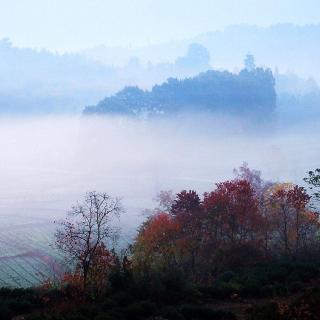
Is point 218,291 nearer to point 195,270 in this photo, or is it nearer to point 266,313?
point 266,313

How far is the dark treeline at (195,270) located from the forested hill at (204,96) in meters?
115

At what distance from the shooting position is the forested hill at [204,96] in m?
181

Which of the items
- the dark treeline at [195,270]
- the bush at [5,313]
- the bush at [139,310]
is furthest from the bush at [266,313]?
the bush at [5,313]

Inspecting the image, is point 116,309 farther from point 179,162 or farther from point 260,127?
point 260,127

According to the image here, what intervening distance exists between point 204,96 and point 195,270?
145429 millimetres

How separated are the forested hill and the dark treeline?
115221 millimetres

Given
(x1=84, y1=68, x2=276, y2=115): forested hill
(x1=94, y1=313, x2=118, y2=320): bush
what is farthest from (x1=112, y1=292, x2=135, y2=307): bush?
(x1=84, y1=68, x2=276, y2=115): forested hill

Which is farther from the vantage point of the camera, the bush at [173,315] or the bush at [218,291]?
the bush at [218,291]

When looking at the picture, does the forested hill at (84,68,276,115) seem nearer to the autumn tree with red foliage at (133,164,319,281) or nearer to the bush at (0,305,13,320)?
the autumn tree with red foliage at (133,164,319,281)

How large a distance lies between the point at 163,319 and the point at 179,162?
501 feet

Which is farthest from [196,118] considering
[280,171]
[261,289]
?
[261,289]

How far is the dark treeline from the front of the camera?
21.0 metres

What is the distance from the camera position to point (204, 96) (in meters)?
185

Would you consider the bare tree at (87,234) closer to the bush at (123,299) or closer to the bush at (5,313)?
the bush at (123,299)
